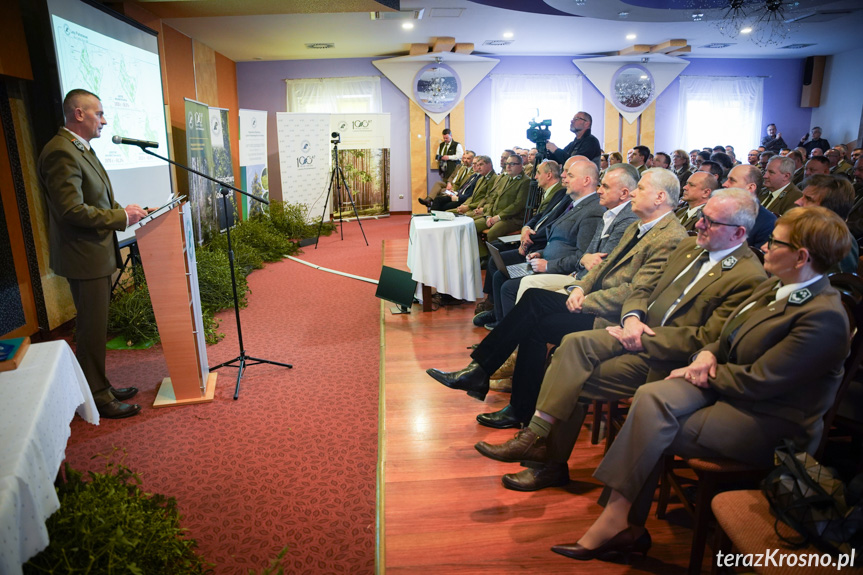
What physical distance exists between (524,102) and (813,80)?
21.3 ft

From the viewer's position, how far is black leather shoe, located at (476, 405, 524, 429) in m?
2.72

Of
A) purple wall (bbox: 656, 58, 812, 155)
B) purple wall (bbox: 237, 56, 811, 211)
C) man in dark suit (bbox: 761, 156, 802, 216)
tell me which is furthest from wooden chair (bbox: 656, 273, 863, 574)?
purple wall (bbox: 656, 58, 812, 155)

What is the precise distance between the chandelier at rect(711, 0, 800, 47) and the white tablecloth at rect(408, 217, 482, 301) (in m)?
4.95

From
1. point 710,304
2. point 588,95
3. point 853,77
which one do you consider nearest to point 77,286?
point 710,304

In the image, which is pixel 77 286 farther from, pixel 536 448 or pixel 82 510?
pixel 536 448

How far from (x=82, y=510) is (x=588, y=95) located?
12100 millimetres

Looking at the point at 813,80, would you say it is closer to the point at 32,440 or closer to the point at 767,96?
the point at 767,96

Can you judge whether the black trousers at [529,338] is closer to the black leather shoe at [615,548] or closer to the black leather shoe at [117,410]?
the black leather shoe at [615,548]

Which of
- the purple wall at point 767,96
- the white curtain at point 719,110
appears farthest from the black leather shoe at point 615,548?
the white curtain at point 719,110

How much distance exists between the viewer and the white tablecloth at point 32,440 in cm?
118


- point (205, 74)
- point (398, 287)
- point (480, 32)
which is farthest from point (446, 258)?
point (205, 74)

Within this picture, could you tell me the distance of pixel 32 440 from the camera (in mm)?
1373

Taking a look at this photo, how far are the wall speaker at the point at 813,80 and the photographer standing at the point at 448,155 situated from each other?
823cm

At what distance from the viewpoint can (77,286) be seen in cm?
291
